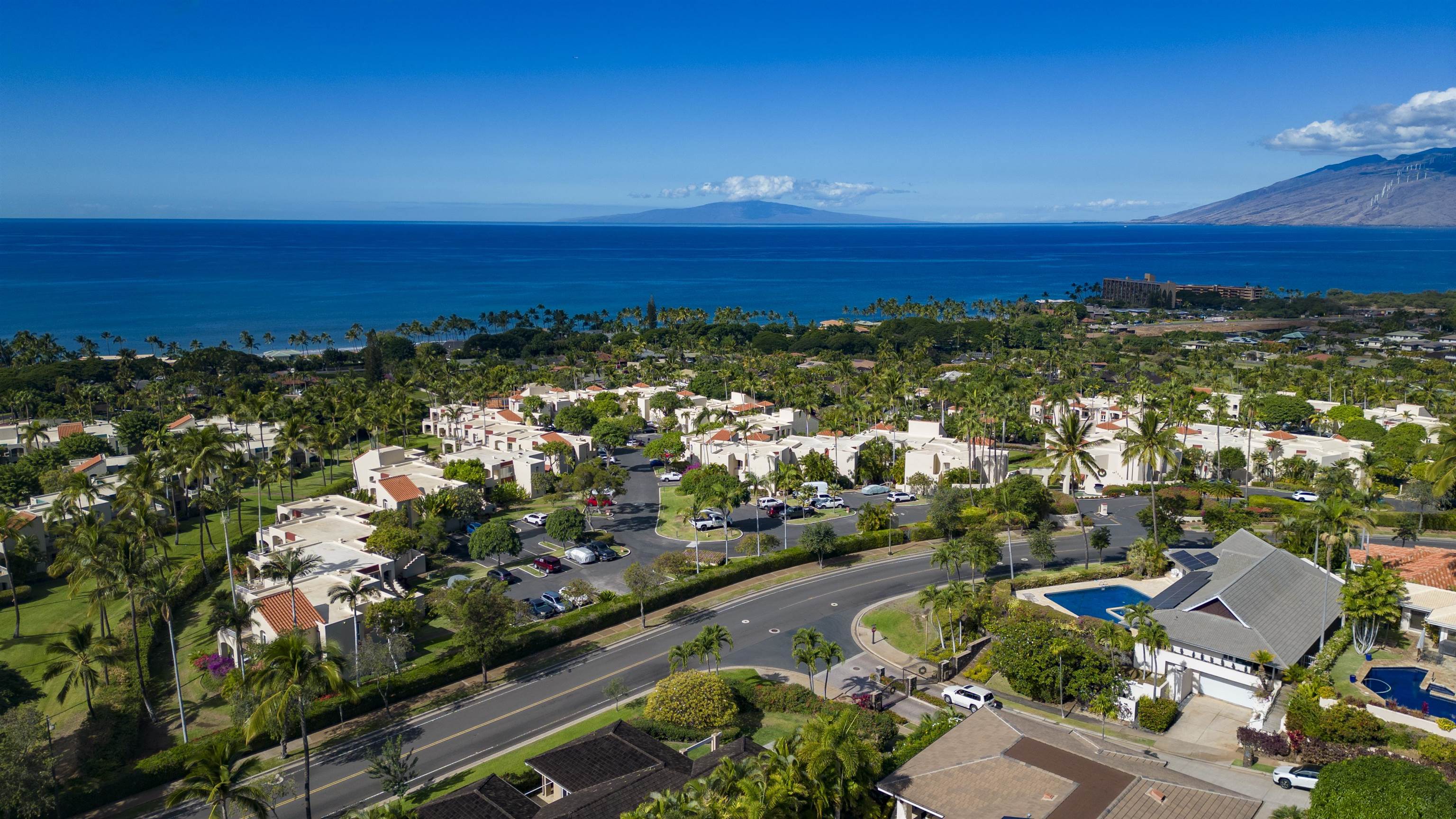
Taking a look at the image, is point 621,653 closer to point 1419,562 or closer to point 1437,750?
point 1437,750

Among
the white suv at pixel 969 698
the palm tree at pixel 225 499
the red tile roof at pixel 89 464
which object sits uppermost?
the palm tree at pixel 225 499

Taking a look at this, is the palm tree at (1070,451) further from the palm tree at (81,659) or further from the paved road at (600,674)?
the palm tree at (81,659)

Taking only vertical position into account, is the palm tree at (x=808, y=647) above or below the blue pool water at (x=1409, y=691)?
above

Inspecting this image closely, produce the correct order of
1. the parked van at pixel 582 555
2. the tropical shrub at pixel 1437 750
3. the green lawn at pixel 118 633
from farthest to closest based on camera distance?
1. the parked van at pixel 582 555
2. the green lawn at pixel 118 633
3. the tropical shrub at pixel 1437 750

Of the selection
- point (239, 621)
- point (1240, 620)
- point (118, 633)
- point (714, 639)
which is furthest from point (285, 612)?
point (1240, 620)

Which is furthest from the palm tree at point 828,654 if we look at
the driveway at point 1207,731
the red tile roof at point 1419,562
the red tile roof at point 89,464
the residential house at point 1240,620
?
the red tile roof at point 89,464

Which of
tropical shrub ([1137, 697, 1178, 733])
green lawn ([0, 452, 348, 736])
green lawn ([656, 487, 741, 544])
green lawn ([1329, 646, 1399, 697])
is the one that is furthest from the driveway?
green lawn ([0, 452, 348, 736])
